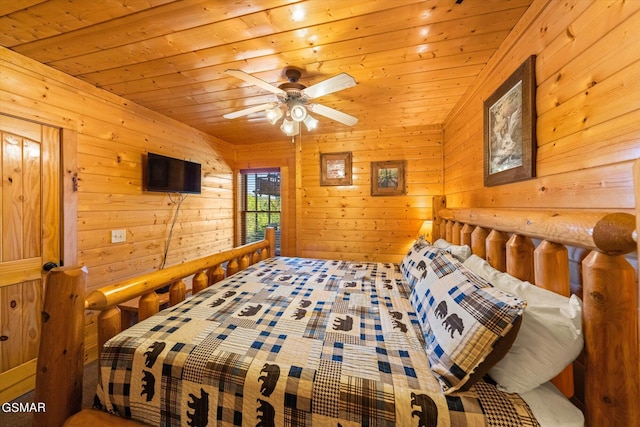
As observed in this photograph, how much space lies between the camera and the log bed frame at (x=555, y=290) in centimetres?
63

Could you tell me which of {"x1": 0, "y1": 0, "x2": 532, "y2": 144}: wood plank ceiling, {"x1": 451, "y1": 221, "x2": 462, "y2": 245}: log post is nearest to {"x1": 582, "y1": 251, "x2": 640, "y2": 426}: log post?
{"x1": 451, "y1": 221, "x2": 462, "y2": 245}: log post

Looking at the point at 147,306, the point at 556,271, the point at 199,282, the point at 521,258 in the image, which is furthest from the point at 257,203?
the point at 556,271

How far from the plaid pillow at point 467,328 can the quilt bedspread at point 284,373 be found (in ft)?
0.20

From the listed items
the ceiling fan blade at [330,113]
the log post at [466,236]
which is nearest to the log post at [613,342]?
the log post at [466,236]

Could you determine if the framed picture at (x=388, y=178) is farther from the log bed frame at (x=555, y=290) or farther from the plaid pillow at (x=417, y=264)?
the log bed frame at (x=555, y=290)

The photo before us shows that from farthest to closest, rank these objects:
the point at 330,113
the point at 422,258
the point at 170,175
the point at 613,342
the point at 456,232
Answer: the point at 170,175
the point at 456,232
the point at 330,113
the point at 422,258
the point at 613,342

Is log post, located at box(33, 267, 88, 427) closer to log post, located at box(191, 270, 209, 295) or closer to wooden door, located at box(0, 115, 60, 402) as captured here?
log post, located at box(191, 270, 209, 295)

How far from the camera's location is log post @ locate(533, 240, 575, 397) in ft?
2.66

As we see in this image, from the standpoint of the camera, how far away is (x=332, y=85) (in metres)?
1.43

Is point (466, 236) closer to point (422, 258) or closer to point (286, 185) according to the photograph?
point (422, 258)

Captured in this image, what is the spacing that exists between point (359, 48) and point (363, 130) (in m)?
1.65

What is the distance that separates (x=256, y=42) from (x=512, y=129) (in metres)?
1.69

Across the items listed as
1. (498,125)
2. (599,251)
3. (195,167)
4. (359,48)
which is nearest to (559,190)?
(599,251)

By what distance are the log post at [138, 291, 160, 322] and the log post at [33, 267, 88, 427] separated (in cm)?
33
